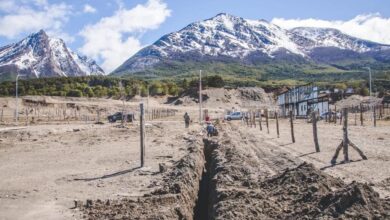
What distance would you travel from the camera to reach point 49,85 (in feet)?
435

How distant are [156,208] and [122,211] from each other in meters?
0.71

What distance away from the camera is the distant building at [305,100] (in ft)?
257

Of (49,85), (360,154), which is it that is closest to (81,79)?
(49,85)

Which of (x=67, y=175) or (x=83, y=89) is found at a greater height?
(x=83, y=89)

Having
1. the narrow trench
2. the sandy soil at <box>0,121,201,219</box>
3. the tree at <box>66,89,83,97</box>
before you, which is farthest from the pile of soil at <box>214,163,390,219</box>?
the tree at <box>66,89,83,97</box>

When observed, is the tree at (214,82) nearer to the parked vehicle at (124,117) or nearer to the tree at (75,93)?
the tree at (75,93)

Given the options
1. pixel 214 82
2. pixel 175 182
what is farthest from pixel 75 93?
pixel 175 182

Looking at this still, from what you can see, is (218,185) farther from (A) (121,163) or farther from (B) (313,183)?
(A) (121,163)

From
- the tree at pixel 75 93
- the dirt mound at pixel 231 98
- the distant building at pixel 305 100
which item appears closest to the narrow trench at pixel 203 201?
the distant building at pixel 305 100

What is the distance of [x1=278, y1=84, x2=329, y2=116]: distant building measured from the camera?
78188 mm

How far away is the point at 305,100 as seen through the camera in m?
84.0

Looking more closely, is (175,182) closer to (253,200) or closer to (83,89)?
(253,200)

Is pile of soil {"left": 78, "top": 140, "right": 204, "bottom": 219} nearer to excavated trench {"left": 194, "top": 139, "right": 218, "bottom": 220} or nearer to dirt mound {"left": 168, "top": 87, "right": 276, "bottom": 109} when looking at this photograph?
excavated trench {"left": 194, "top": 139, "right": 218, "bottom": 220}

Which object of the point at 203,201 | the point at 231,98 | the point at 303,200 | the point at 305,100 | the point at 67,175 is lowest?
the point at 203,201
